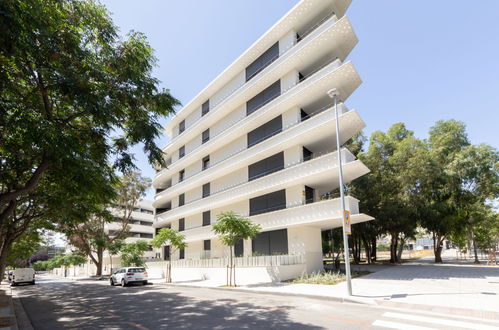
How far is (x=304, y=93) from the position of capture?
68.4 ft

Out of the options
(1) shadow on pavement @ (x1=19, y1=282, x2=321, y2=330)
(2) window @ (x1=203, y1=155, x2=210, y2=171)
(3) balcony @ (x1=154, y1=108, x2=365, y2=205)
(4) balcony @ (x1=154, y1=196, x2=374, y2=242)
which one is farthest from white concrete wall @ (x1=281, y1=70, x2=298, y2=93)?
(1) shadow on pavement @ (x1=19, y1=282, x2=321, y2=330)

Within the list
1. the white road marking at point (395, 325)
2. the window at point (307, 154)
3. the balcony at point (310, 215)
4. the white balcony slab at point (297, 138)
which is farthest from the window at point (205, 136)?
the white road marking at point (395, 325)

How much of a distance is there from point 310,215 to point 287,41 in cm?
1400

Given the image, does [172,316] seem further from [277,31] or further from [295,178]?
[277,31]

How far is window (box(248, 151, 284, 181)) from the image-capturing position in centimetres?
2311

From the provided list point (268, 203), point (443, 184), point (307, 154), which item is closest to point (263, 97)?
point (307, 154)

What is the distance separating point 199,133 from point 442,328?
2974 centimetres

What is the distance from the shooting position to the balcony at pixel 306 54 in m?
19.7

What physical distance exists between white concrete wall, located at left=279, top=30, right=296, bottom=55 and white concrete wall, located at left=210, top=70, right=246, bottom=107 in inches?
204

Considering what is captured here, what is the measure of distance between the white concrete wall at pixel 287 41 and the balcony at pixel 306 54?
2.36ft

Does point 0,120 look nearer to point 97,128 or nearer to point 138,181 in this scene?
point 97,128

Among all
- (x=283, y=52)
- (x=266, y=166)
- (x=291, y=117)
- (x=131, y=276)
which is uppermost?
Answer: (x=283, y=52)

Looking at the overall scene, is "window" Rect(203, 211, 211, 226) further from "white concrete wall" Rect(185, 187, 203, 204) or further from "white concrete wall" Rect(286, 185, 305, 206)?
"white concrete wall" Rect(286, 185, 305, 206)

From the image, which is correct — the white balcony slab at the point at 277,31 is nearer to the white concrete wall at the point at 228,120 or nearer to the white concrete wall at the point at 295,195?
the white concrete wall at the point at 228,120
